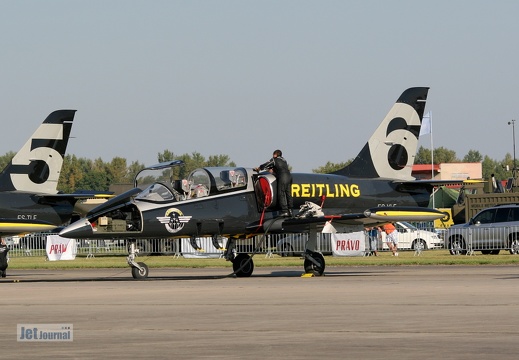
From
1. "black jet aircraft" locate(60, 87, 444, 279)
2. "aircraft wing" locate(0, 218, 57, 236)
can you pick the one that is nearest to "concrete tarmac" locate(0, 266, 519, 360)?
"black jet aircraft" locate(60, 87, 444, 279)

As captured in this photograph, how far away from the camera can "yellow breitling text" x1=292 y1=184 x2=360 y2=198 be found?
26328 mm

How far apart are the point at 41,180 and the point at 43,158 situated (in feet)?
2.47

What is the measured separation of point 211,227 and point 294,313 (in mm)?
10619

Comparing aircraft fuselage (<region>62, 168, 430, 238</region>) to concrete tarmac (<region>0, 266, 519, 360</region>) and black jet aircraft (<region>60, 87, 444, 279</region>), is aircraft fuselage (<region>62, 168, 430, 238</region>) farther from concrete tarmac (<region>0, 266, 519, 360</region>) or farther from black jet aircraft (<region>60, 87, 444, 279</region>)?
concrete tarmac (<region>0, 266, 519, 360</region>)

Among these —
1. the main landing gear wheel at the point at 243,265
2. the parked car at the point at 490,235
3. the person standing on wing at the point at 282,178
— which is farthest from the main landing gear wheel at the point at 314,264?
the parked car at the point at 490,235

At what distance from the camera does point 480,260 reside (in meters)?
34.7

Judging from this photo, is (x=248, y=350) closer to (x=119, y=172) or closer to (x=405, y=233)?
(x=405, y=233)

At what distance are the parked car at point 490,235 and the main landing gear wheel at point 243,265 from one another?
1695 centimetres

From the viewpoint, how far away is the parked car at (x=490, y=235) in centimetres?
4153

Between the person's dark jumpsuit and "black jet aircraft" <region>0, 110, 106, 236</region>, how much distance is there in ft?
24.4

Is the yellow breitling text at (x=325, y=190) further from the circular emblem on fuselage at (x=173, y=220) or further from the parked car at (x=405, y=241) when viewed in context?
the parked car at (x=405, y=241)

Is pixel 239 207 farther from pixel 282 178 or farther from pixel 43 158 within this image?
pixel 43 158

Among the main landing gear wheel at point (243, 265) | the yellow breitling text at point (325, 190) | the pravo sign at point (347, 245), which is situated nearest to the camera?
the yellow breitling text at point (325, 190)

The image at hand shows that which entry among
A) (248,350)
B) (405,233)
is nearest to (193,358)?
(248,350)
